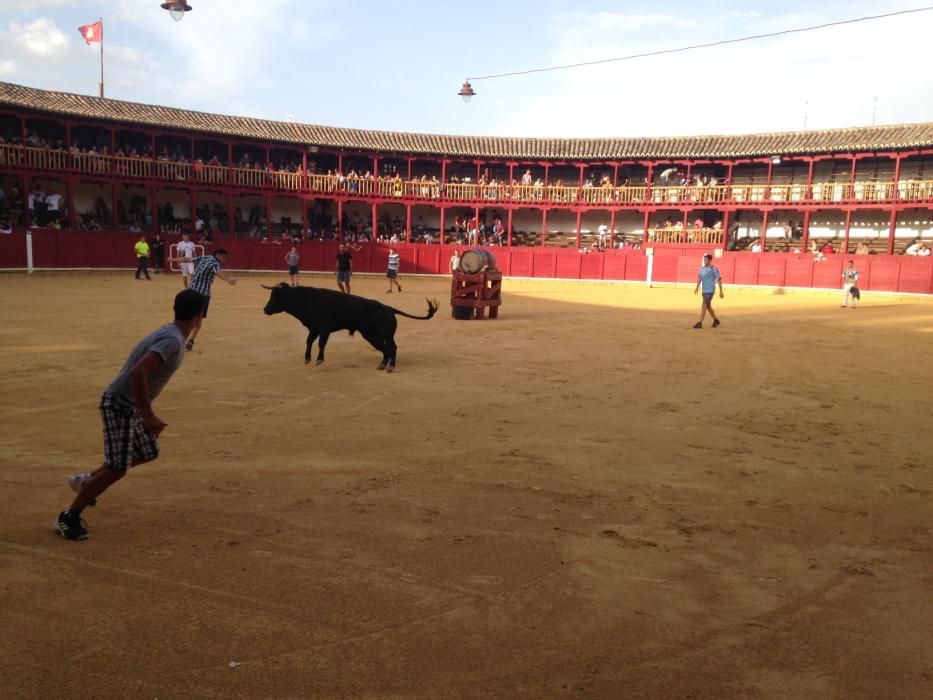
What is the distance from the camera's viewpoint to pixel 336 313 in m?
9.32

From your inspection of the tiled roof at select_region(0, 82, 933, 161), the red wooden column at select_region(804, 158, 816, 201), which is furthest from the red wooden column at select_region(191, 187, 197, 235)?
the red wooden column at select_region(804, 158, 816, 201)

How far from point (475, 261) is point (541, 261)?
20.5m

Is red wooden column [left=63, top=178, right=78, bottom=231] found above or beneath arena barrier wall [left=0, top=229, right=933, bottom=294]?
above

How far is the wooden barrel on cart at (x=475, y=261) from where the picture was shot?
1577cm

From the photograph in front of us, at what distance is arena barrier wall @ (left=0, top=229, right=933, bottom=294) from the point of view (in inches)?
1075

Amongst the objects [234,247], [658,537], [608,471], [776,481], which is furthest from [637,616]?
[234,247]

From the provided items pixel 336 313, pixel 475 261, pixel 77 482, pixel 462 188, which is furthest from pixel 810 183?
pixel 77 482

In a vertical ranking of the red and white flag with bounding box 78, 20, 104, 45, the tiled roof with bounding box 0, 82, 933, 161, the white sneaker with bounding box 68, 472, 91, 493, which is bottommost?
the white sneaker with bounding box 68, 472, 91, 493

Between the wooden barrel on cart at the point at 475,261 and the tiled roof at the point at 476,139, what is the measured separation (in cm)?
2127

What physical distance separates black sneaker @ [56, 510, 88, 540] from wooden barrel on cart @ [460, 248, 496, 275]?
1235 cm

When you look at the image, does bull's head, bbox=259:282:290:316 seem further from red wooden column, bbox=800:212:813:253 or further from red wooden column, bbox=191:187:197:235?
red wooden column, bbox=800:212:813:253

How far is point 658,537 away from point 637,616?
0.99 meters

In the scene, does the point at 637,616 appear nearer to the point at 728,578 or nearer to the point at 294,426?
the point at 728,578

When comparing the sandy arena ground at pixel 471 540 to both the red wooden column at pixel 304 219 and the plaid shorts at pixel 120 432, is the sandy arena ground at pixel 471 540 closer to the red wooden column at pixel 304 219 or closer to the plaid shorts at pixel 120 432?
the plaid shorts at pixel 120 432
